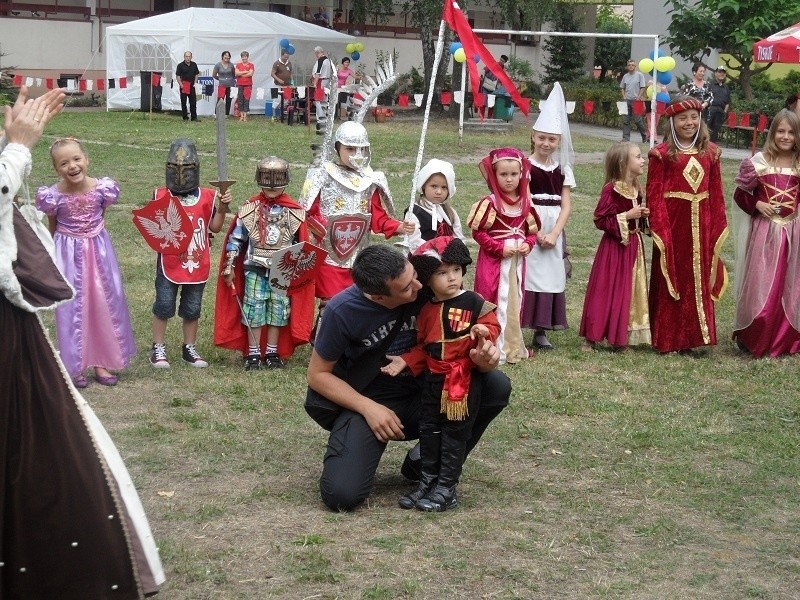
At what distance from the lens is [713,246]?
26.4 ft

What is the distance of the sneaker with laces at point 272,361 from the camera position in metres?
7.52

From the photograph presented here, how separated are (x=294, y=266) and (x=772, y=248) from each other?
3.20 meters

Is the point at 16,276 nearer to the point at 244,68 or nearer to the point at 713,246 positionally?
the point at 713,246

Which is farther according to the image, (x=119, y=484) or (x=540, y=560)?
(x=540, y=560)

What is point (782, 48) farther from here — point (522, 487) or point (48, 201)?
point (522, 487)

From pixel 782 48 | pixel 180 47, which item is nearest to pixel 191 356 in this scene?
pixel 782 48

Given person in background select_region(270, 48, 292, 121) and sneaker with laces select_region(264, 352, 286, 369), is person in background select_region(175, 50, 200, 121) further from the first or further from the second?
sneaker with laces select_region(264, 352, 286, 369)

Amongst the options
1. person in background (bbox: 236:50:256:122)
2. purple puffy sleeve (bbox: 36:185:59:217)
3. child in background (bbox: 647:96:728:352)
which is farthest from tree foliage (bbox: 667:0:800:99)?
purple puffy sleeve (bbox: 36:185:59:217)

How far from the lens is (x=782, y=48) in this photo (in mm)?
15312

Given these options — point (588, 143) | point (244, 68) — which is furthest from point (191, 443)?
point (244, 68)

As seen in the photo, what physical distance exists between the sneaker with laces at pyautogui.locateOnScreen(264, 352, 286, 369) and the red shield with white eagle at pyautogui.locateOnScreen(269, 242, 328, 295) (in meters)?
0.41

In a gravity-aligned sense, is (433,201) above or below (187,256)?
above

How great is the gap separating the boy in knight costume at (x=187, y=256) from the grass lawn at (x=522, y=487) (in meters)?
0.22

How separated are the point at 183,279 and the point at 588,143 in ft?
60.1
